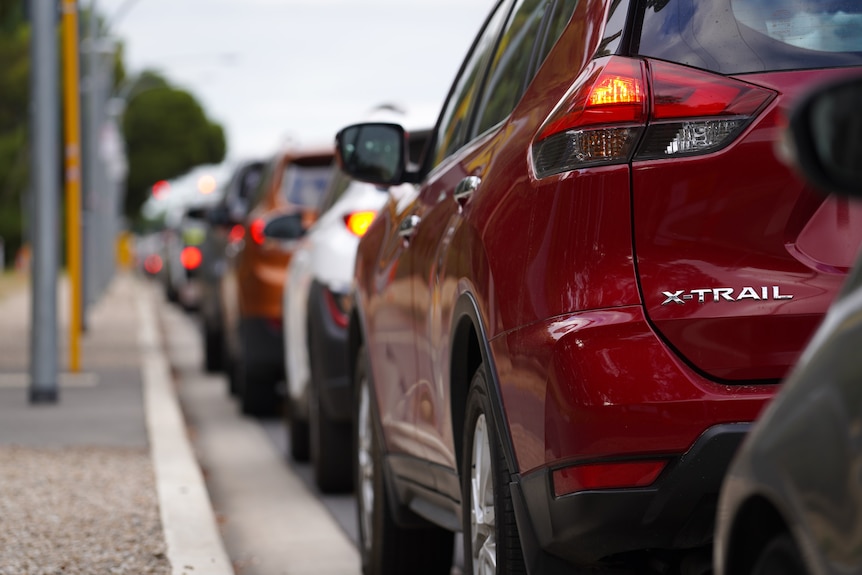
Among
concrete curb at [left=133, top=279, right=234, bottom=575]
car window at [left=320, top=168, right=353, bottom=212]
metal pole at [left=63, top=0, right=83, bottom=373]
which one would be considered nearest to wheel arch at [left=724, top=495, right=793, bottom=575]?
concrete curb at [left=133, top=279, right=234, bottom=575]

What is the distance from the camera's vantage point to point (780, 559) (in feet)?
8.98

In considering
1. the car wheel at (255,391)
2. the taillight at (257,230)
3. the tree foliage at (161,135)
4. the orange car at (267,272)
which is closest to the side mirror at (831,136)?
the orange car at (267,272)

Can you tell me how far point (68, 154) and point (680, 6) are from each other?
1212 cm

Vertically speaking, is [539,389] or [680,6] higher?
[680,6]

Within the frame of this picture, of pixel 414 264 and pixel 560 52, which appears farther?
pixel 414 264

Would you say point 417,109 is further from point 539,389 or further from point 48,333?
point 539,389

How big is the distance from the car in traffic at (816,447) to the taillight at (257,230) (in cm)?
950

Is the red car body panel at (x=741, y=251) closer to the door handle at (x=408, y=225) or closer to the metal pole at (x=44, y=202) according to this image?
the door handle at (x=408, y=225)

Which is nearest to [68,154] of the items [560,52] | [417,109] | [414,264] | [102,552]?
[417,109]

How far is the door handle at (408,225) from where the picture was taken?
A: 559 cm

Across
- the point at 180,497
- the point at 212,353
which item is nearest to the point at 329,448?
the point at 180,497

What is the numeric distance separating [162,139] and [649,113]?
106021mm

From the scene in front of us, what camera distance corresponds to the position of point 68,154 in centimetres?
1549

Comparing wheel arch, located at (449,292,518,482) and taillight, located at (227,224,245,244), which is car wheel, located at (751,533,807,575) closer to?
wheel arch, located at (449,292,518,482)
